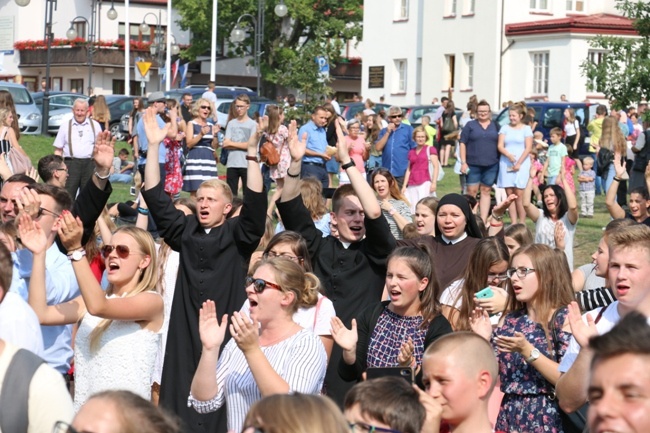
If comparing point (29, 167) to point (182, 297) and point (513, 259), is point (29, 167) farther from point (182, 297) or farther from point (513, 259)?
point (513, 259)

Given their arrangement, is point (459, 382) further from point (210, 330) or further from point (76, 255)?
point (76, 255)

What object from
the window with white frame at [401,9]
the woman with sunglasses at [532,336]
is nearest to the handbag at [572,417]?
the woman with sunglasses at [532,336]

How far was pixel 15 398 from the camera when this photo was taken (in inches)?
173

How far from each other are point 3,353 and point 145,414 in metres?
0.96

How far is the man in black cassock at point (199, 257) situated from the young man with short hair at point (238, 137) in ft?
32.8

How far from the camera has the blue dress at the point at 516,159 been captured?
18.3m

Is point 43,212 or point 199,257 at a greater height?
point 43,212

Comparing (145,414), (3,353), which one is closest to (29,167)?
(3,353)

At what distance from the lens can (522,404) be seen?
656 centimetres

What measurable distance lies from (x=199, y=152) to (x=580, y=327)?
1203cm

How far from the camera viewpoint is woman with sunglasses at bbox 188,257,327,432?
17.9 ft

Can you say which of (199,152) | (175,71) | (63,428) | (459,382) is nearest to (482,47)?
(175,71)

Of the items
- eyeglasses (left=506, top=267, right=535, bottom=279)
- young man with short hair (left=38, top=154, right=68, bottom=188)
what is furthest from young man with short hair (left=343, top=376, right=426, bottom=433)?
young man with short hair (left=38, top=154, right=68, bottom=188)

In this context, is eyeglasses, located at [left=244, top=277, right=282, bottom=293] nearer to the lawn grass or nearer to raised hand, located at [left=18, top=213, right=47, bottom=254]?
raised hand, located at [left=18, top=213, right=47, bottom=254]
